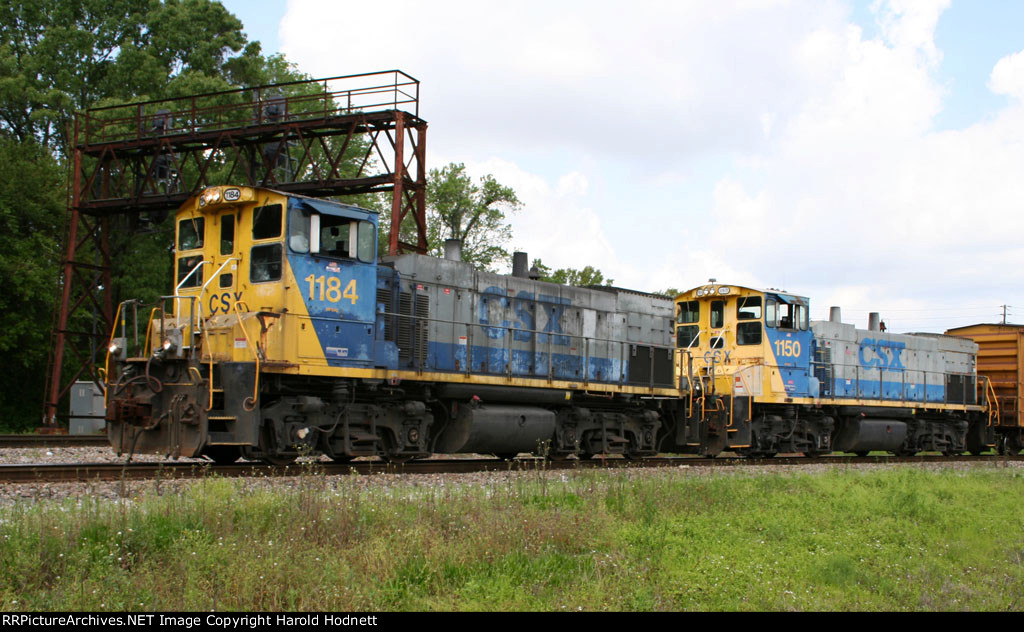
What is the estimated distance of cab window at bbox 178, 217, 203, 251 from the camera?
13.4 meters

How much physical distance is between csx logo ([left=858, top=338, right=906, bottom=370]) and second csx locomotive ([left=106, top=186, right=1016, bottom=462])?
1991 mm

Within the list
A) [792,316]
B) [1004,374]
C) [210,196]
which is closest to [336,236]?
[210,196]

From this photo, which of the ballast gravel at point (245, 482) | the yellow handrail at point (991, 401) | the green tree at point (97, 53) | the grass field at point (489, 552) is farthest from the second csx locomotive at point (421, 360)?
the green tree at point (97, 53)

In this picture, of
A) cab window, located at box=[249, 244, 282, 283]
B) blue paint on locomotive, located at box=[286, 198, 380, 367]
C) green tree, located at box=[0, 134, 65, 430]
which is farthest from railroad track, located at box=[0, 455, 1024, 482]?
green tree, located at box=[0, 134, 65, 430]

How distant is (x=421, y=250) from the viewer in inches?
867

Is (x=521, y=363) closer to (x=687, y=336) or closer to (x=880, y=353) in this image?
(x=687, y=336)

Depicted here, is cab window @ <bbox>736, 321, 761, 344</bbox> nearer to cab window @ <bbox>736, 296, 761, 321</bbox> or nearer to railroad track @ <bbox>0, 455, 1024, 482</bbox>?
cab window @ <bbox>736, 296, 761, 321</bbox>

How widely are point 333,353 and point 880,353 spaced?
17.0m

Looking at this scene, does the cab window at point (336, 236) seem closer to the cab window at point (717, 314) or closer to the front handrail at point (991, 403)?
the cab window at point (717, 314)

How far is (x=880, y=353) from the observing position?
24.3m

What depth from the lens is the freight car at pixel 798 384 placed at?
750 inches

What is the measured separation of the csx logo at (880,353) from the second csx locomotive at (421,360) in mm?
1991

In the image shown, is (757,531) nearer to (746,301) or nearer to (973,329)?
(746,301)
